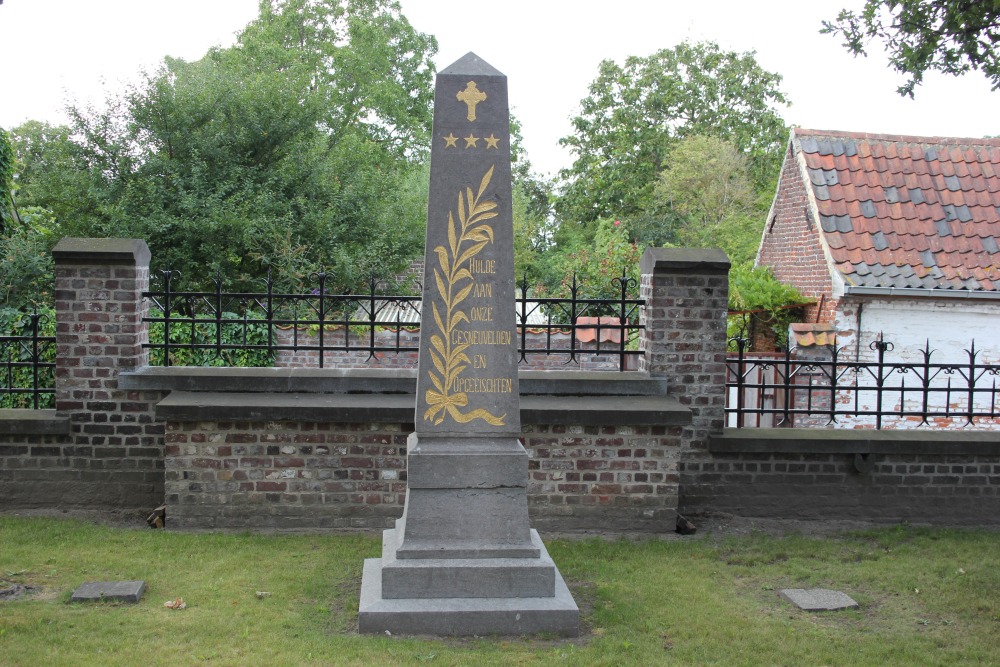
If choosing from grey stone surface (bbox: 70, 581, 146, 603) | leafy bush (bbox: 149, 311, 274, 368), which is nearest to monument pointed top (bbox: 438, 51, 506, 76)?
grey stone surface (bbox: 70, 581, 146, 603)

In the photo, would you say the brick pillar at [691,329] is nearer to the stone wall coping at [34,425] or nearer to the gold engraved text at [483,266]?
the gold engraved text at [483,266]

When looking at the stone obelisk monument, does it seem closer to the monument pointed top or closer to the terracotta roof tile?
the monument pointed top

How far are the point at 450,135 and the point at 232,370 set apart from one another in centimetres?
302

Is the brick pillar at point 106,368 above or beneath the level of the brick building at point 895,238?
beneath

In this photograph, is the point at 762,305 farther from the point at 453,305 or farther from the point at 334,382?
the point at 453,305

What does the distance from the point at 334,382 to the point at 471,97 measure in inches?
108

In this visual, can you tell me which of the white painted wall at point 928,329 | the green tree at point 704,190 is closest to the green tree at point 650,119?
the green tree at point 704,190

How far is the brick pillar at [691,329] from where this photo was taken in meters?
6.98

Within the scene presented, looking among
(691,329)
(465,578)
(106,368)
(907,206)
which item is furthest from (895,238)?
(106,368)

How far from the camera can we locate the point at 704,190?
87.7 feet

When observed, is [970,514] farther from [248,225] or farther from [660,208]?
[660,208]

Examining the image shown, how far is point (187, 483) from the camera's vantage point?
21.5 feet

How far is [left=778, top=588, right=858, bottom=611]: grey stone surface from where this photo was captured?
529 cm

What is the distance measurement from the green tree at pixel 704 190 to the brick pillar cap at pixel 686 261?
701 inches
